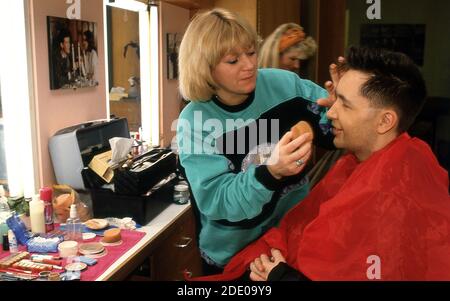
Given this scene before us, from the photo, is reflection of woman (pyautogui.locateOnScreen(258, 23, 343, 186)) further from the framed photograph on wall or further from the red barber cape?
the red barber cape

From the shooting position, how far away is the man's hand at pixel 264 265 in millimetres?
1323

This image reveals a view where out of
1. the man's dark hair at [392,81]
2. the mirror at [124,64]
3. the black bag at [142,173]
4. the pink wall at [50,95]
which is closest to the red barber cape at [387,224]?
the man's dark hair at [392,81]

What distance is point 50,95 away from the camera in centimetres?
199

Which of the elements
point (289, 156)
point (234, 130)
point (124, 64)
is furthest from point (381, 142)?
point (124, 64)

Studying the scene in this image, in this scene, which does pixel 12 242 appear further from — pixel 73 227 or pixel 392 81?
pixel 392 81

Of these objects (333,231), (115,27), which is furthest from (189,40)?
(115,27)

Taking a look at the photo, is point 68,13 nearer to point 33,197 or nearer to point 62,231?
point 33,197

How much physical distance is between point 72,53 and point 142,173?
26.8 inches

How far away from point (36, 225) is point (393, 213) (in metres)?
1.35

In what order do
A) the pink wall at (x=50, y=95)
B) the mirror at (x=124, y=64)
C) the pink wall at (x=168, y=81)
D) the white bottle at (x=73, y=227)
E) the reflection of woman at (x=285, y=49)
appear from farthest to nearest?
1. the pink wall at (x=168, y=81)
2. the mirror at (x=124, y=64)
3. the reflection of woman at (x=285, y=49)
4. the pink wall at (x=50, y=95)
5. the white bottle at (x=73, y=227)

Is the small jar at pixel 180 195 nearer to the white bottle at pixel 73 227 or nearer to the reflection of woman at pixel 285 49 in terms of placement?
the white bottle at pixel 73 227

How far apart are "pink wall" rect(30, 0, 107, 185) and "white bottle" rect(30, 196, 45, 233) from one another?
0.22 m

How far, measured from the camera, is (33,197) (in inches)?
73.8

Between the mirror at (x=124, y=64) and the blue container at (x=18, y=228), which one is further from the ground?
the mirror at (x=124, y=64)
